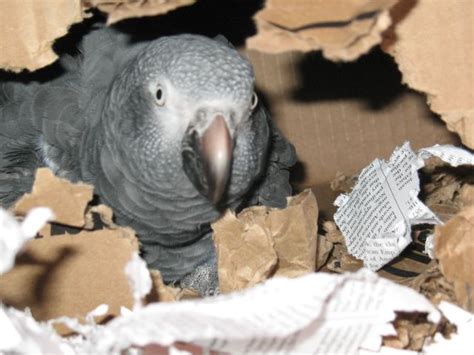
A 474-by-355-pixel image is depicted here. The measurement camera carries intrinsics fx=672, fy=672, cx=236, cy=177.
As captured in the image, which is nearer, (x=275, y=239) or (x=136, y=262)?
(x=136, y=262)

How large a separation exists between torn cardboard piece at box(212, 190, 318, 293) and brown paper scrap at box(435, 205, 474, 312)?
33 centimetres

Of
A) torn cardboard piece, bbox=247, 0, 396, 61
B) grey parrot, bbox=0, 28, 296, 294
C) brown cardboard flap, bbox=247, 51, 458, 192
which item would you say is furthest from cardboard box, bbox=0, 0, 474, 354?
brown cardboard flap, bbox=247, 51, 458, 192

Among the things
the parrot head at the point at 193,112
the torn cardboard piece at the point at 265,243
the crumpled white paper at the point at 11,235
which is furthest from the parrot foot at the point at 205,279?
the crumpled white paper at the point at 11,235

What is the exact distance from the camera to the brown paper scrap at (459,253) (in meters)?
0.98

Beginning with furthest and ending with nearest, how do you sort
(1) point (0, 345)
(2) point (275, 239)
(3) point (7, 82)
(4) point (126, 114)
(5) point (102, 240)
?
(3) point (7, 82) < (2) point (275, 239) < (4) point (126, 114) < (5) point (102, 240) < (1) point (0, 345)

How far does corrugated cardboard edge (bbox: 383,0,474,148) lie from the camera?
3.19ft

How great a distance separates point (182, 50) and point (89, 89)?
1.07 feet

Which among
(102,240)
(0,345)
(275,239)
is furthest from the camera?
(275,239)

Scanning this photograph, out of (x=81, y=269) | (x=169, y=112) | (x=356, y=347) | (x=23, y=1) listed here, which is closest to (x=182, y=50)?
(x=169, y=112)

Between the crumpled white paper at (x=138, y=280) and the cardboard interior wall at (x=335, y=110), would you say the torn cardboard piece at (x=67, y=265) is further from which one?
the cardboard interior wall at (x=335, y=110)

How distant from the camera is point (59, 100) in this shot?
134cm

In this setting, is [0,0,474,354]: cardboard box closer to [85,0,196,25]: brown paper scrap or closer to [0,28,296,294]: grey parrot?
[85,0,196,25]: brown paper scrap

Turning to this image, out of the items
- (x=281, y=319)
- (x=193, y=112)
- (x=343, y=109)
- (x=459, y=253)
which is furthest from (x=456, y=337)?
(x=343, y=109)

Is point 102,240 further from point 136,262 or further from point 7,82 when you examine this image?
point 7,82
